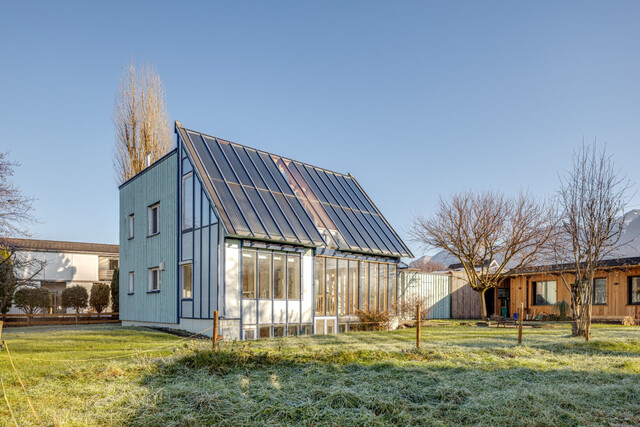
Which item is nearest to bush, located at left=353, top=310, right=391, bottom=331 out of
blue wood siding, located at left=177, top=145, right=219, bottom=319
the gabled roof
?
the gabled roof

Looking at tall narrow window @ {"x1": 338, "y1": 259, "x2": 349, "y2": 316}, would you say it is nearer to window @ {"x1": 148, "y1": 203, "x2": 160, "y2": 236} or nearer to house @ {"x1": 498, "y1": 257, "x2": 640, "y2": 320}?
window @ {"x1": 148, "y1": 203, "x2": 160, "y2": 236}

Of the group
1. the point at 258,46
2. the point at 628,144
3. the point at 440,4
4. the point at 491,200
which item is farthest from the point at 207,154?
the point at 491,200

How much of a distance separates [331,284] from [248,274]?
3383mm

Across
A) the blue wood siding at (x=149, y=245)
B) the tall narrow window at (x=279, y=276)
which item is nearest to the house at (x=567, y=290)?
the tall narrow window at (x=279, y=276)

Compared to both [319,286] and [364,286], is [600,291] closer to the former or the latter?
[364,286]

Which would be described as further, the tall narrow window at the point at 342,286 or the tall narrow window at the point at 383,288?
the tall narrow window at the point at 383,288

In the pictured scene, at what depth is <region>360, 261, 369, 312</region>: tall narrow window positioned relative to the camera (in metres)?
16.1

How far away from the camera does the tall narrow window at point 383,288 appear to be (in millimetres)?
16828

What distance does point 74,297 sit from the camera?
79.4 ft

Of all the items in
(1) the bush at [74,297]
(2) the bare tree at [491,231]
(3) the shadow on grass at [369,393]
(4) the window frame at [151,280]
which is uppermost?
(2) the bare tree at [491,231]

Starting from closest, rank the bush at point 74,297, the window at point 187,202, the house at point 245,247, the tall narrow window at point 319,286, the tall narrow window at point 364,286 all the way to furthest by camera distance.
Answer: the house at point 245,247 < the window at point 187,202 < the tall narrow window at point 319,286 < the tall narrow window at point 364,286 < the bush at point 74,297

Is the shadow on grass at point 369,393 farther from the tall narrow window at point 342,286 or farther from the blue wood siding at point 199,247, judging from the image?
the tall narrow window at point 342,286

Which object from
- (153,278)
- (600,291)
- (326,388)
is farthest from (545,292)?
(326,388)

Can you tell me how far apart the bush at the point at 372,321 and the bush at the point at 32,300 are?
1647 centimetres
